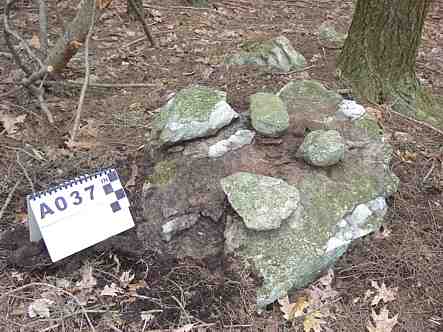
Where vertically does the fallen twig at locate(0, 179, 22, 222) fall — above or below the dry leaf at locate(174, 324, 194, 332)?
above

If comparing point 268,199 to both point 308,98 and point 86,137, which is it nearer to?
point 308,98

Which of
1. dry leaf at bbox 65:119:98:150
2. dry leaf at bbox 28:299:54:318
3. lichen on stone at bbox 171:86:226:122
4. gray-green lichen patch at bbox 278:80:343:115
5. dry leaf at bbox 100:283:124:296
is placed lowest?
dry leaf at bbox 100:283:124:296

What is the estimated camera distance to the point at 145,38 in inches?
194

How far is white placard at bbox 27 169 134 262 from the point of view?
2.21m

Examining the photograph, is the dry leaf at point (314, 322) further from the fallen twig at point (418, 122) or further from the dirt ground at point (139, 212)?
the fallen twig at point (418, 122)

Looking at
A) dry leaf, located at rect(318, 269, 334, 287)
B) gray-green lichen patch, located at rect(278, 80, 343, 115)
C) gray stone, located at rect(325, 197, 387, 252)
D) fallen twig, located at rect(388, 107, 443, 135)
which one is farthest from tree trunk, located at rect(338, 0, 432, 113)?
dry leaf, located at rect(318, 269, 334, 287)

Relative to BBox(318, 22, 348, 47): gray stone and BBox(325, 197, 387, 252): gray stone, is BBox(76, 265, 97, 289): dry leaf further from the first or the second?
BBox(318, 22, 348, 47): gray stone

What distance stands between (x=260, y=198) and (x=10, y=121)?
1.97 meters

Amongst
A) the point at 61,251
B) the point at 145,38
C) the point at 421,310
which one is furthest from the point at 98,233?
the point at 145,38

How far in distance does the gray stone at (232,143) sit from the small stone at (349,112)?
627 mm

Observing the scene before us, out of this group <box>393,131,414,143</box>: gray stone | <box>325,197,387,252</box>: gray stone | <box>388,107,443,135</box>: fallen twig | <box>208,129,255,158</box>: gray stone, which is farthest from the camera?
<box>388,107,443,135</box>: fallen twig

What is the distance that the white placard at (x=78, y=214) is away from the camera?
221cm

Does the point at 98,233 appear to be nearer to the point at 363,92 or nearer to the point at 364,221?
the point at 364,221

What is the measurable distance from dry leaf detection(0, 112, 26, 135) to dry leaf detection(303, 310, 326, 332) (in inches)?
90.4
